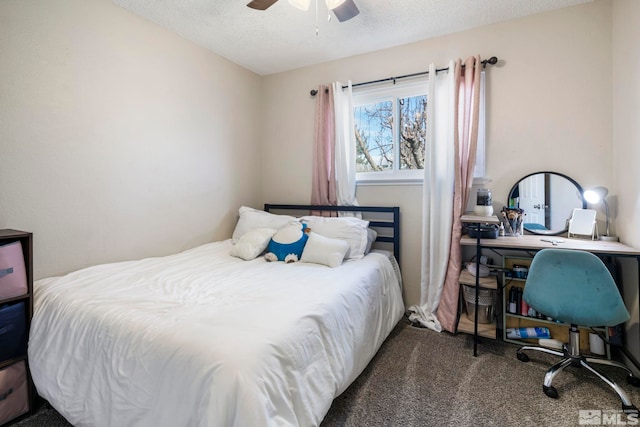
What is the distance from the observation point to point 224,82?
3.06m

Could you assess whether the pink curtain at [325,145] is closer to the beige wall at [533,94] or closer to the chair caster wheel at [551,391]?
the beige wall at [533,94]

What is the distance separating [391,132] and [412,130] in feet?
0.67

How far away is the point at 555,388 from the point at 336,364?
1.38m

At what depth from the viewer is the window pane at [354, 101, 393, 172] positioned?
2953 millimetres

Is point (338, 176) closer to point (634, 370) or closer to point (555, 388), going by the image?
point (555, 388)

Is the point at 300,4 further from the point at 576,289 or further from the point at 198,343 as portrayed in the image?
the point at 576,289

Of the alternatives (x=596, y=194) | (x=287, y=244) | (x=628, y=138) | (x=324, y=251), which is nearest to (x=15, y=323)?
(x=287, y=244)

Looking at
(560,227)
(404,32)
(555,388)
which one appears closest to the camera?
(555,388)

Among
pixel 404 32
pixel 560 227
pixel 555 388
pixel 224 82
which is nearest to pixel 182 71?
pixel 224 82

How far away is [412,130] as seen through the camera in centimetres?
285

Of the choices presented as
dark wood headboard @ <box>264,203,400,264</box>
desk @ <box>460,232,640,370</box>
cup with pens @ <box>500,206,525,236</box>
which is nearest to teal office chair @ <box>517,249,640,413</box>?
desk @ <box>460,232,640,370</box>

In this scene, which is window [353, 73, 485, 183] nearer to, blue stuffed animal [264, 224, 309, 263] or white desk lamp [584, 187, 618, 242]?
blue stuffed animal [264, 224, 309, 263]

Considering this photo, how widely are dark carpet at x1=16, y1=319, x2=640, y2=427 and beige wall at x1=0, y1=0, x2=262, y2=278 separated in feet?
3.74

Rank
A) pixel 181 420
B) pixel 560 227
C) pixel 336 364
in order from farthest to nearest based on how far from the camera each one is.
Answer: pixel 560 227 < pixel 336 364 < pixel 181 420
